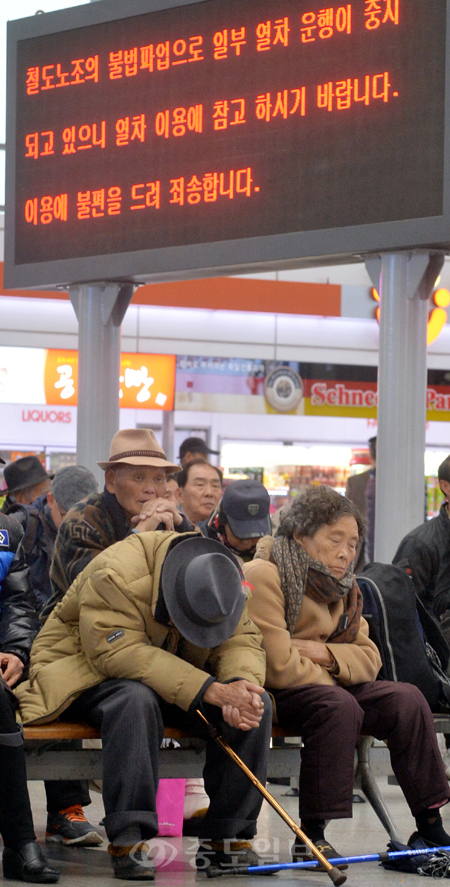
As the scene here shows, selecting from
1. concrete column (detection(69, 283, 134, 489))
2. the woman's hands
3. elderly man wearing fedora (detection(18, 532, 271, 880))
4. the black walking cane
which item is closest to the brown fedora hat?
elderly man wearing fedora (detection(18, 532, 271, 880))

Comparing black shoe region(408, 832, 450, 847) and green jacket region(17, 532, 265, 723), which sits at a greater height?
green jacket region(17, 532, 265, 723)

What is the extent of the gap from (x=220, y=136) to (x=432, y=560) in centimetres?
255

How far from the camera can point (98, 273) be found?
6.89 m

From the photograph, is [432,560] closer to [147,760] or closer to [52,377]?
[147,760]

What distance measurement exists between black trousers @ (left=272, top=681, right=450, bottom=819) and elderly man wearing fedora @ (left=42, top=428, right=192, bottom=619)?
78cm

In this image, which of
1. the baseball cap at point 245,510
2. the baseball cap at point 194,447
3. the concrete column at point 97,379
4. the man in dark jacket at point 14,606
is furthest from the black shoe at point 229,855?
the baseball cap at point 194,447

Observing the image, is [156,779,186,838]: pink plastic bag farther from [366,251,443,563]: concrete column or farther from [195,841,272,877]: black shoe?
[366,251,443,563]: concrete column

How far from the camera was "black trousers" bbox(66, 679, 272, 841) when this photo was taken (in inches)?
141

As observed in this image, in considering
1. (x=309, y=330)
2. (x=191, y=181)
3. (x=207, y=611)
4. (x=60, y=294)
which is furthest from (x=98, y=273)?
(x=309, y=330)

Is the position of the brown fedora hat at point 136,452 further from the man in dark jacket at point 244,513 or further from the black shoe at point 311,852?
the black shoe at point 311,852

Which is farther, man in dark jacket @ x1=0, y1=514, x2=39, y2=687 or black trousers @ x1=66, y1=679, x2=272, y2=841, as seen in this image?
man in dark jacket @ x1=0, y1=514, x2=39, y2=687

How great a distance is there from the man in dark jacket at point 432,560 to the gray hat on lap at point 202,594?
1.62m

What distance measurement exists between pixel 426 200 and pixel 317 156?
2.15 ft

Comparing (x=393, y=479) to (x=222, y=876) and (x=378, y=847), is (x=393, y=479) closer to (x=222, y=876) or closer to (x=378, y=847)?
(x=378, y=847)
